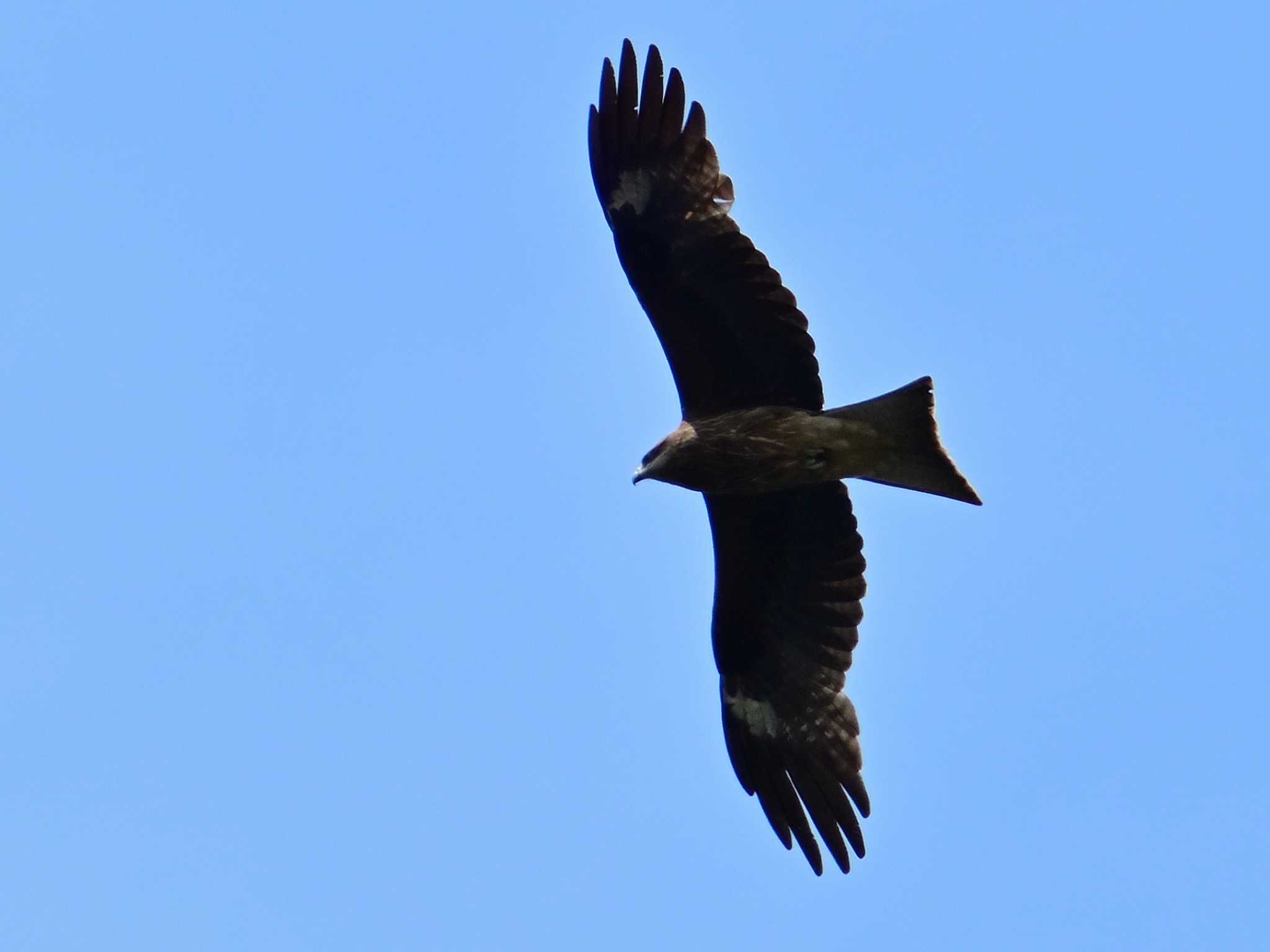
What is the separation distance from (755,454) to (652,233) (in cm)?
128

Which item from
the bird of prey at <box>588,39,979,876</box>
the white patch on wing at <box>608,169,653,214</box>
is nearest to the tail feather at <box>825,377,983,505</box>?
the bird of prey at <box>588,39,979,876</box>

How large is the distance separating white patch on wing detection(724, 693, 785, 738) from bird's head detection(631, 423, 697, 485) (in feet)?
6.18

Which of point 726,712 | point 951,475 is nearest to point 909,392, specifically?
point 951,475

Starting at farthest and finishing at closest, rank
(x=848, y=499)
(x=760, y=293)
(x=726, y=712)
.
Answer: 1. (x=726, y=712)
2. (x=848, y=499)
3. (x=760, y=293)

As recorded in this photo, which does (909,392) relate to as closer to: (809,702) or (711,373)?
(711,373)

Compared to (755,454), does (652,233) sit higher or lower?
higher

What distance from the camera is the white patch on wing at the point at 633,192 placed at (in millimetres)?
10758

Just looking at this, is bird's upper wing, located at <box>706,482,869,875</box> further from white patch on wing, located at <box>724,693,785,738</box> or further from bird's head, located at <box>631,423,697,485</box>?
bird's head, located at <box>631,423,697,485</box>

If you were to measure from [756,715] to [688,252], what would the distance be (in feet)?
9.69

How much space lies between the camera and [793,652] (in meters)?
11.9

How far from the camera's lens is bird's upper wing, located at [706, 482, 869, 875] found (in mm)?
11477

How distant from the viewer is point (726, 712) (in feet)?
39.8

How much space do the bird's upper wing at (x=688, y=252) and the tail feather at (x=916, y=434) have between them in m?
0.34

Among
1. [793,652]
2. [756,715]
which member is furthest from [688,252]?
[756,715]
